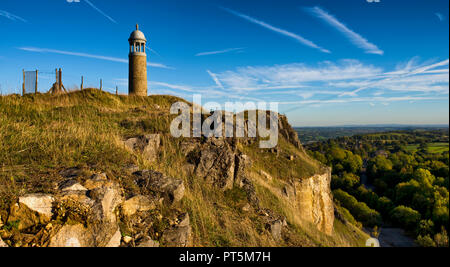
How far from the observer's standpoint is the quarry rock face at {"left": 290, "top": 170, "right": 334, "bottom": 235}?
1573cm

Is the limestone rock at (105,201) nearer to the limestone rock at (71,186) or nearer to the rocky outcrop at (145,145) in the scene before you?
the limestone rock at (71,186)

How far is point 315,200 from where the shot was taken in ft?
57.3

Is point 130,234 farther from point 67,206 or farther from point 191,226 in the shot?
point 191,226

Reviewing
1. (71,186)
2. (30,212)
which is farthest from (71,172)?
(30,212)

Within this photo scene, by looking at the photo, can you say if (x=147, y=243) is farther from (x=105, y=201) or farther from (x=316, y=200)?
(x=316, y=200)

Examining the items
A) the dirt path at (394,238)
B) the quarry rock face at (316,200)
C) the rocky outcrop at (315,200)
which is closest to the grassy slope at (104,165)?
the rocky outcrop at (315,200)

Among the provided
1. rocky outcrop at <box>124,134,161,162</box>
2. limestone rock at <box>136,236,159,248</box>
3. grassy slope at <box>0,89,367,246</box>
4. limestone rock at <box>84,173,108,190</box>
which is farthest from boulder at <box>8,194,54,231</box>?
rocky outcrop at <box>124,134,161,162</box>

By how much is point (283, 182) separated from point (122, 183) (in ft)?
37.7

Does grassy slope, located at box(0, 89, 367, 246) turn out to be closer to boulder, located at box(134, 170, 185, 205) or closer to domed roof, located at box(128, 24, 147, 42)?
boulder, located at box(134, 170, 185, 205)

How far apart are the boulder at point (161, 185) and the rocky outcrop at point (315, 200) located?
31.9ft

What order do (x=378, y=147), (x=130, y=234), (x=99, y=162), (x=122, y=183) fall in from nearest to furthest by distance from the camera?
1. (x=130, y=234)
2. (x=122, y=183)
3. (x=99, y=162)
4. (x=378, y=147)
